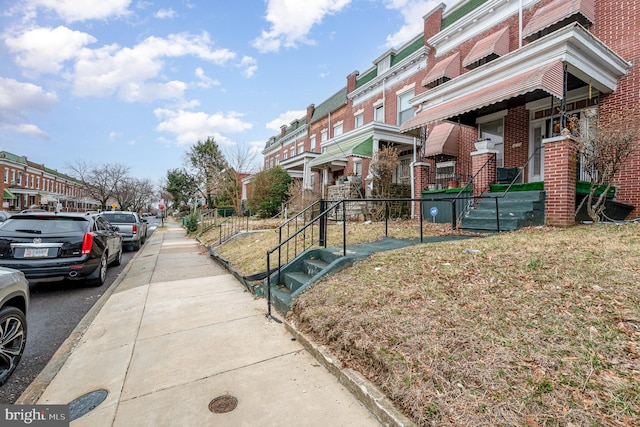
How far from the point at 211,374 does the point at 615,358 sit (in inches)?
132

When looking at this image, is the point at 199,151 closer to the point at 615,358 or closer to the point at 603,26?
the point at 603,26

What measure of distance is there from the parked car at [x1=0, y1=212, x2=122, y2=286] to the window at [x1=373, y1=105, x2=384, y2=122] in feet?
46.3

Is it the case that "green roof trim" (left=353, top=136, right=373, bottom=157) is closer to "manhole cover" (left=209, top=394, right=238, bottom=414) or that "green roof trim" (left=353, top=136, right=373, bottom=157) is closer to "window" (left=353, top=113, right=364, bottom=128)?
"window" (left=353, top=113, right=364, bottom=128)

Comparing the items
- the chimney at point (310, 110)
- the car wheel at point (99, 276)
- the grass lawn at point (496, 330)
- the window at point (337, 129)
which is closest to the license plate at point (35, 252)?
the car wheel at point (99, 276)

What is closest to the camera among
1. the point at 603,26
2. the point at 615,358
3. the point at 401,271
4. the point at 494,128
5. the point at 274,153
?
the point at 615,358

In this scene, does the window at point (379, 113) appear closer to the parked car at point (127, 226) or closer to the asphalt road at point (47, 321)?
the parked car at point (127, 226)

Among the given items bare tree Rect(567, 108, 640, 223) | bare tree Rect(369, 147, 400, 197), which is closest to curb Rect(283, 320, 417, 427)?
bare tree Rect(567, 108, 640, 223)

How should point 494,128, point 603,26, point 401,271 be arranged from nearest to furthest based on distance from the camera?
point 401,271, point 603,26, point 494,128

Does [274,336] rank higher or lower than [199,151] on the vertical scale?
lower

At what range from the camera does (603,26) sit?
27.9ft

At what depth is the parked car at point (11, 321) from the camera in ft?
9.86

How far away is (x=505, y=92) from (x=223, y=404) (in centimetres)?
889

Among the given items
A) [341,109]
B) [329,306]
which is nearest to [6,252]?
[329,306]

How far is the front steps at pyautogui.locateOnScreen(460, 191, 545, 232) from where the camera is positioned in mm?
7109
